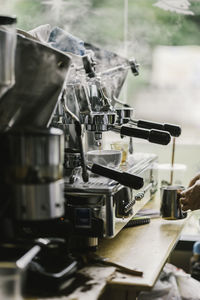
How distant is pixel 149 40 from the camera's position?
284cm

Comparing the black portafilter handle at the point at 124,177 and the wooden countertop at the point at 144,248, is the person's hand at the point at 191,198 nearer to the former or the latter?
the wooden countertop at the point at 144,248

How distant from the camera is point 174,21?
2811mm

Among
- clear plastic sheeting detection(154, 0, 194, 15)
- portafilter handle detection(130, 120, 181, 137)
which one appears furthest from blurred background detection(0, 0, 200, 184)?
portafilter handle detection(130, 120, 181, 137)

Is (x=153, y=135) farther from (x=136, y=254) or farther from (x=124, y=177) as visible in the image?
(x=136, y=254)

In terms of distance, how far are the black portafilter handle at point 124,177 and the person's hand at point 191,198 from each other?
0.65 meters

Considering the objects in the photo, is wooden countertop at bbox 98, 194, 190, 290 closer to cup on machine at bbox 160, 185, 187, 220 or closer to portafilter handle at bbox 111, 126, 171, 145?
cup on machine at bbox 160, 185, 187, 220

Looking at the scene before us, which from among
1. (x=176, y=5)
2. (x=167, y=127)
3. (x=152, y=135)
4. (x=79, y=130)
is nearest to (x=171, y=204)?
(x=167, y=127)

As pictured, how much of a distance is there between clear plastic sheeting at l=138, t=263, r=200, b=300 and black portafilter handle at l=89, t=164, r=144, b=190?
73 cm

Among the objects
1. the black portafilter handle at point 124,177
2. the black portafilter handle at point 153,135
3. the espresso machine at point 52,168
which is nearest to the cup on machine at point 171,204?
the espresso machine at point 52,168

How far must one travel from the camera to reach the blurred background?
2.82m

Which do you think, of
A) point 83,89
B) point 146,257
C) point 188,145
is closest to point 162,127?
point 83,89

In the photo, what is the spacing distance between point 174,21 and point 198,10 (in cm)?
16

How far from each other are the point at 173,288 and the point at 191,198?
17.2 inches

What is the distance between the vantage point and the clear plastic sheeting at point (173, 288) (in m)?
1.96
